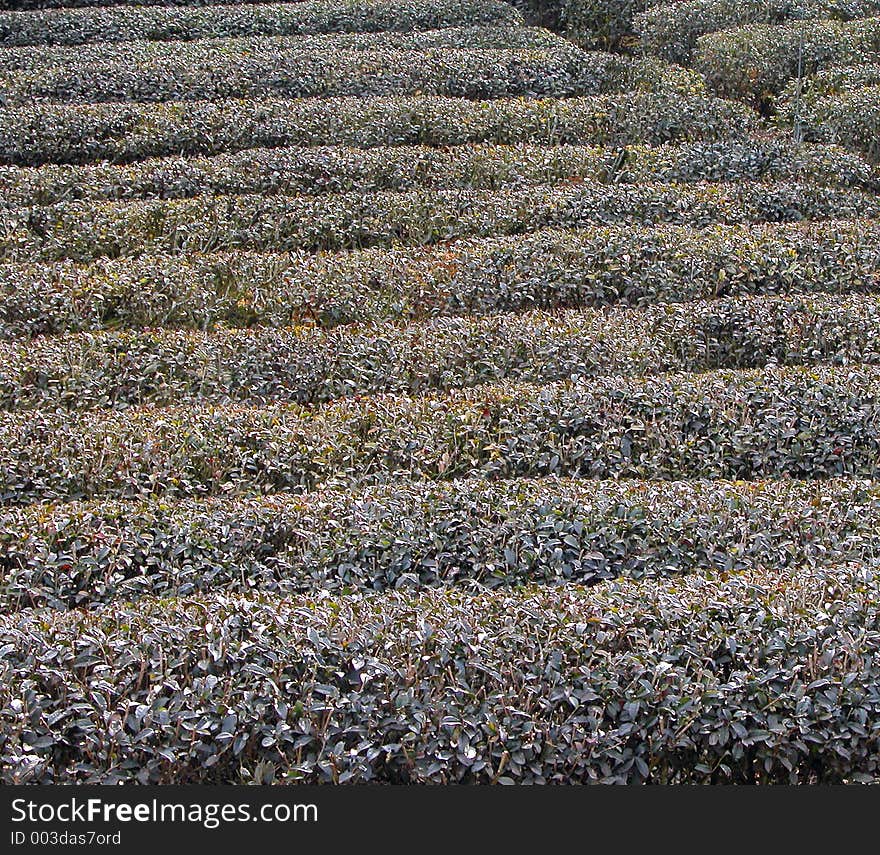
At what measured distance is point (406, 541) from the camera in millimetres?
5980

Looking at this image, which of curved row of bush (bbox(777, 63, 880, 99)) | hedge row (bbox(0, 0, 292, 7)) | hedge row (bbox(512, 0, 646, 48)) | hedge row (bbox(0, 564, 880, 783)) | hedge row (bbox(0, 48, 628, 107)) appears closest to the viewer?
hedge row (bbox(0, 564, 880, 783))

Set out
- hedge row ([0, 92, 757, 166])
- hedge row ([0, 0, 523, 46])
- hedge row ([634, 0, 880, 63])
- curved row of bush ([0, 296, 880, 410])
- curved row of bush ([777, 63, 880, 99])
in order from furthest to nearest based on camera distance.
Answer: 1. hedge row ([0, 0, 523, 46])
2. hedge row ([634, 0, 880, 63])
3. curved row of bush ([777, 63, 880, 99])
4. hedge row ([0, 92, 757, 166])
5. curved row of bush ([0, 296, 880, 410])

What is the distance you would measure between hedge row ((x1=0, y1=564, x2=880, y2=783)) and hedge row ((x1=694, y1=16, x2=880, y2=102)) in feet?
37.8

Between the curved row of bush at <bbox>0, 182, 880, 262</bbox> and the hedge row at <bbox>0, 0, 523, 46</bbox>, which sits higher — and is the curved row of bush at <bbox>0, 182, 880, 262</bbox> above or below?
below

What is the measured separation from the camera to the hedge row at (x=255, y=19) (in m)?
17.8

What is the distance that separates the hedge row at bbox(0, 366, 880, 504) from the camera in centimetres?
707

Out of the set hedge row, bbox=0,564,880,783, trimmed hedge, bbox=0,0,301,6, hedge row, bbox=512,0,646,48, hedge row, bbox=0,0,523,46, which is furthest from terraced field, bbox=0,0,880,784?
trimmed hedge, bbox=0,0,301,6

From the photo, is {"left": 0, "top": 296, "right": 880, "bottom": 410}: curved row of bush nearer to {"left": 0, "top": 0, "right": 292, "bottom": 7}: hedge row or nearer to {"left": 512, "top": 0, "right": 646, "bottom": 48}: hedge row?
{"left": 512, "top": 0, "right": 646, "bottom": 48}: hedge row

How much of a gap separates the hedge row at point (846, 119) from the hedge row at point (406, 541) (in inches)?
335

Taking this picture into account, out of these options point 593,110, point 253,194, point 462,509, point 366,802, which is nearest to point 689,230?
point 593,110

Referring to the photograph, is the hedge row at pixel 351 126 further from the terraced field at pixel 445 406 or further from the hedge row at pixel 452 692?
the hedge row at pixel 452 692

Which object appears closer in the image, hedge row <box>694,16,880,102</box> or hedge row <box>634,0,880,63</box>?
hedge row <box>694,16,880,102</box>

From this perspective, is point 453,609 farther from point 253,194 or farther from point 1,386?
point 253,194

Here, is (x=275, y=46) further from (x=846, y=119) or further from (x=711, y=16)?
(x=846, y=119)
